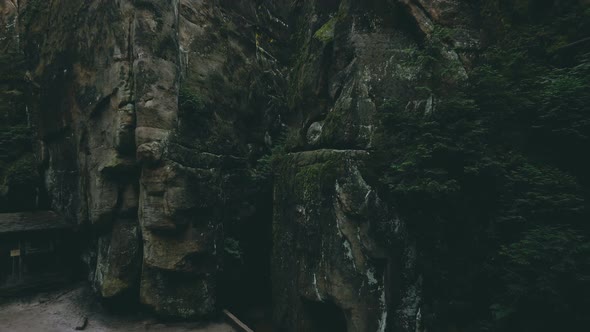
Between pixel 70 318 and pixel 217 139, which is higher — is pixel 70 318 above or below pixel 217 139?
below

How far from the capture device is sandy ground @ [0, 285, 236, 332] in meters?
10.6

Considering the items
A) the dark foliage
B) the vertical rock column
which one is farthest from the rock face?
the dark foliage

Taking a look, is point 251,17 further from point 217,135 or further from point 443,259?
point 443,259

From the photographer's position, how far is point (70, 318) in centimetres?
1114

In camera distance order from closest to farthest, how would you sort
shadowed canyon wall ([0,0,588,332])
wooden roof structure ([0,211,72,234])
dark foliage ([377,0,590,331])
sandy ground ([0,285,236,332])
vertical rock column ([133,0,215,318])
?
dark foliage ([377,0,590,331])
shadowed canyon wall ([0,0,588,332])
sandy ground ([0,285,236,332])
vertical rock column ([133,0,215,318])
wooden roof structure ([0,211,72,234])

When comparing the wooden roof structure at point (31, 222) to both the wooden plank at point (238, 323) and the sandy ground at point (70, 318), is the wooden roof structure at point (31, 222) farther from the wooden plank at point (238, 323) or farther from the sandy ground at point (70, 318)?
the wooden plank at point (238, 323)

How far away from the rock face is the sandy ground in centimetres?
60

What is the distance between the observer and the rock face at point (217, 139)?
8.98m

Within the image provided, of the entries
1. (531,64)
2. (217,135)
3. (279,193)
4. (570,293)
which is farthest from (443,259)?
(217,135)

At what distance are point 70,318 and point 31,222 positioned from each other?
3.86 metres

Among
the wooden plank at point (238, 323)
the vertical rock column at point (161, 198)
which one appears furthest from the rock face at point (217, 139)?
the wooden plank at point (238, 323)

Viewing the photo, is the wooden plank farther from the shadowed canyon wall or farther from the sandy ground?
the shadowed canyon wall

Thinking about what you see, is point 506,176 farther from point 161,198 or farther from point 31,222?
point 31,222

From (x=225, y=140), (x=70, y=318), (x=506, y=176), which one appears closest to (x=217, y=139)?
(x=225, y=140)
